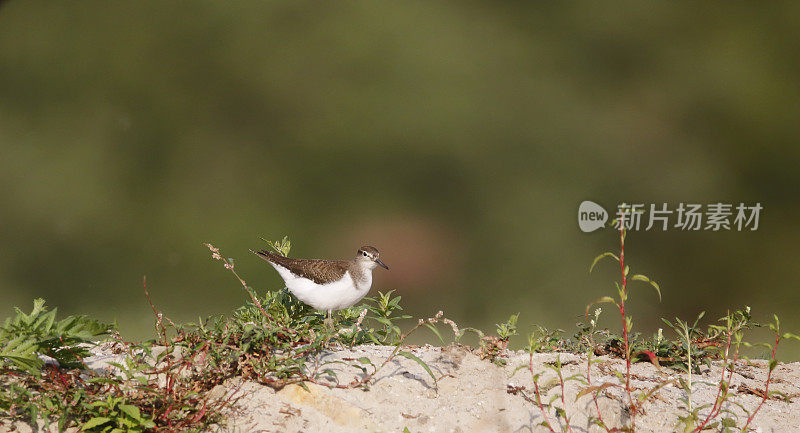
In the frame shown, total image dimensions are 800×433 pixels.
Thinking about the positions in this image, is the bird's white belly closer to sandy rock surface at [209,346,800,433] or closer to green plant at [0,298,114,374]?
sandy rock surface at [209,346,800,433]

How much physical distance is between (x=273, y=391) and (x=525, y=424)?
1055 millimetres

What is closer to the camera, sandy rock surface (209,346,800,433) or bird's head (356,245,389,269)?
sandy rock surface (209,346,800,433)

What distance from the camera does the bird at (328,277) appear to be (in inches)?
Result: 152

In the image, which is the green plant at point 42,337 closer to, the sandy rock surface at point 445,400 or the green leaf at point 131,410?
the sandy rock surface at point 445,400

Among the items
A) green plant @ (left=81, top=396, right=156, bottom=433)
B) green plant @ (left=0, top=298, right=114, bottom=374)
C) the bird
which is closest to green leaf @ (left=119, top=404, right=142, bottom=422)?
green plant @ (left=81, top=396, right=156, bottom=433)

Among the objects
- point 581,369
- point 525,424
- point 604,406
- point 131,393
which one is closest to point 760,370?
point 581,369

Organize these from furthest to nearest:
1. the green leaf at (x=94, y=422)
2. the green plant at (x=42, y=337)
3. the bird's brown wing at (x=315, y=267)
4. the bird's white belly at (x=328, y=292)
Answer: the bird's brown wing at (x=315, y=267)
the bird's white belly at (x=328, y=292)
the green plant at (x=42, y=337)
the green leaf at (x=94, y=422)

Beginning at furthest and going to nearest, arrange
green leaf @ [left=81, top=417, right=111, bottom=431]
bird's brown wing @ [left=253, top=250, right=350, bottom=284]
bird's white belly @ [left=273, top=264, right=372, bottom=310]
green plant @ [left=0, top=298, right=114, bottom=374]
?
bird's brown wing @ [left=253, top=250, right=350, bottom=284] → bird's white belly @ [left=273, top=264, right=372, bottom=310] → green plant @ [left=0, top=298, right=114, bottom=374] → green leaf @ [left=81, top=417, right=111, bottom=431]

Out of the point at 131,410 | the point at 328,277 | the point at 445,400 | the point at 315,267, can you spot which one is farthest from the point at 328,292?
the point at 131,410

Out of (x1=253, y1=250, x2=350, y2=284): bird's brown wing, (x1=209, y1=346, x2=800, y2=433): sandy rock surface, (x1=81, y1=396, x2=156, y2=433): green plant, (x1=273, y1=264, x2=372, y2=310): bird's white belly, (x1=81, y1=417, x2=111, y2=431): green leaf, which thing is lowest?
(x1=81, y1=417, x2=111, y2=431): green leaf

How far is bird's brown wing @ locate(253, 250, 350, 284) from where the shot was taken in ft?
13.3

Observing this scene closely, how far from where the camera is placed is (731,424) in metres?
2.75

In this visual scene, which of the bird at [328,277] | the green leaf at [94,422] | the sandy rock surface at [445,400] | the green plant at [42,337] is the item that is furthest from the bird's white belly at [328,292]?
the green leaf at [94,422]

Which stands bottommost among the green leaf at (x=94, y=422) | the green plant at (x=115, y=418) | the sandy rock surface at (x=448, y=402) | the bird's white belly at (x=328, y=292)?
the green leaf at (x=94, y=422)
